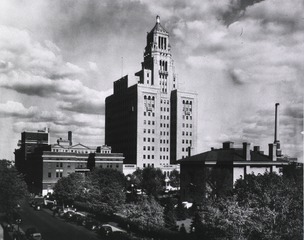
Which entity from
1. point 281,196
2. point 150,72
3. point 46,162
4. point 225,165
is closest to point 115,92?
point 150,72

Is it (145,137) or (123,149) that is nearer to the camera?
(145,137)

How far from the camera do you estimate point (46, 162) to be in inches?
3413

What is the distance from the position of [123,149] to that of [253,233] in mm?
100076

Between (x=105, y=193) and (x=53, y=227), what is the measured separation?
30.1 feet

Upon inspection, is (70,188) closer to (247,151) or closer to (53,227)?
(53,227)

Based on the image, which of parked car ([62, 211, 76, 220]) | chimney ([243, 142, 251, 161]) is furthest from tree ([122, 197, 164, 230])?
chimney ([243, 142, 251, 161])

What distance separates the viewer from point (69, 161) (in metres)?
89.8

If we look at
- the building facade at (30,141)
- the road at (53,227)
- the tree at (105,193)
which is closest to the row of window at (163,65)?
the building facade at (30,141)

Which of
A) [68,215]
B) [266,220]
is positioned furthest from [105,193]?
[266,220]

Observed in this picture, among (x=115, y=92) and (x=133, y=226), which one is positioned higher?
(x=115, y=92)

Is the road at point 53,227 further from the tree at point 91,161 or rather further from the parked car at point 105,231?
the tree at point 91,161

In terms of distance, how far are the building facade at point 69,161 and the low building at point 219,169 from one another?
26.1 m

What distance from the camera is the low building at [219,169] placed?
52.1m

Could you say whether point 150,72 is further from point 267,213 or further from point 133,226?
point 267,213
